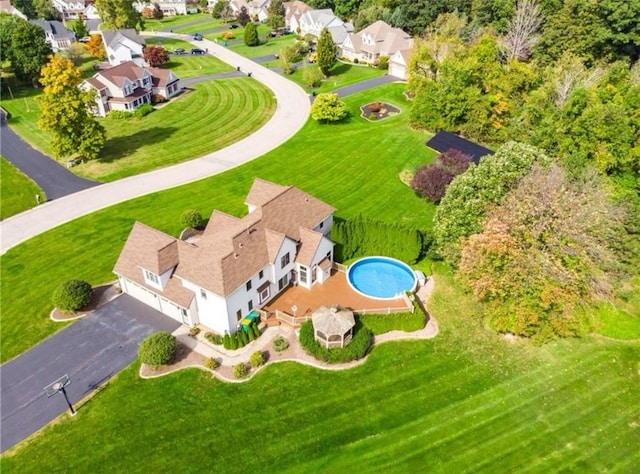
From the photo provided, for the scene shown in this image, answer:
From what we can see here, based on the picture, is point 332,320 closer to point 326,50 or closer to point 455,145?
point 455,145

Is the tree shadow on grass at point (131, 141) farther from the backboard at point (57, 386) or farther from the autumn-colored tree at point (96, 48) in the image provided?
the autumn-colored tree at point (96, 48)

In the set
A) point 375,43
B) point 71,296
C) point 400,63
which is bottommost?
point 71,296

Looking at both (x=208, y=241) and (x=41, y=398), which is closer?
(x=41, y=398)

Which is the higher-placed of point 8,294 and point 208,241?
point 208,241

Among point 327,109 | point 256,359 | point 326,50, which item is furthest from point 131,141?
point 256,359

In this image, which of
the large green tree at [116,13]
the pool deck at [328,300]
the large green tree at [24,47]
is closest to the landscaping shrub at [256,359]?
the pool deck at [328,300]

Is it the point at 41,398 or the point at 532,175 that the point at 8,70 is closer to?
the point at 41,398

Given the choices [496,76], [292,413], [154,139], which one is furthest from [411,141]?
[292,413]
